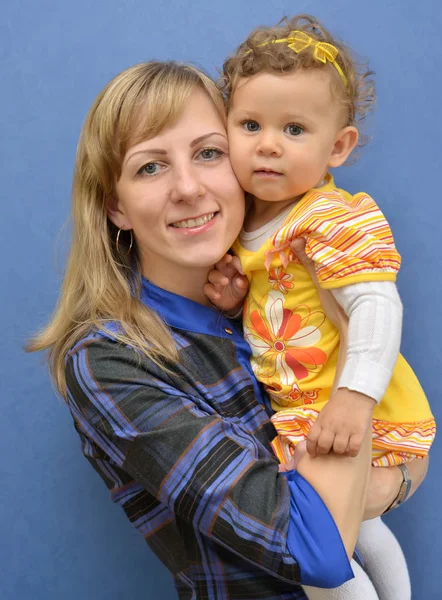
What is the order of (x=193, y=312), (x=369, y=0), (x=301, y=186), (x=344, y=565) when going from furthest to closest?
(x=369, y=0), (x=193, y=312), (x=301, y=186), (x=344, y=565)

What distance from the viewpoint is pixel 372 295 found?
138cm

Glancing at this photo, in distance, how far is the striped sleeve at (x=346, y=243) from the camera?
4.52ft

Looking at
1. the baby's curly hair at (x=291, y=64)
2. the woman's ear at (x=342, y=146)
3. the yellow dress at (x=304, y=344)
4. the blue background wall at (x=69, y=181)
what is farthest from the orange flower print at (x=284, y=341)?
the blue background wall at (x=69, y=181)

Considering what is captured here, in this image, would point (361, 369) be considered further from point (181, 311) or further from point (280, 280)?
point (181, 311)

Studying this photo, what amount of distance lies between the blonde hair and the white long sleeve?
1.35 feet

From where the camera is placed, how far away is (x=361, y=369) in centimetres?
136

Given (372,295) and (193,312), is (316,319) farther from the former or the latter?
(193,312)

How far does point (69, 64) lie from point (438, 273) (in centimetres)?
120

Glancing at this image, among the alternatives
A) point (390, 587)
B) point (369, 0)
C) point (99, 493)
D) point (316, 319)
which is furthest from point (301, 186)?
point (99, 493)

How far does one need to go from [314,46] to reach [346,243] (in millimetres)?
422

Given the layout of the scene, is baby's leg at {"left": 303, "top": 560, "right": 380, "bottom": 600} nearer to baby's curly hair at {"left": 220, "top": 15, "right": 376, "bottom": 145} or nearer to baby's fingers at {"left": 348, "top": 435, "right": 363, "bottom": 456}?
baby's fingers at {"left": 348, "top": 435, "right": 363, "bottom": 456}

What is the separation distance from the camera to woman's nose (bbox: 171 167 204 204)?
1528 millimetres

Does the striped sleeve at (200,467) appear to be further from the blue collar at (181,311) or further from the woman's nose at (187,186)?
the woman's nose at (187,186)

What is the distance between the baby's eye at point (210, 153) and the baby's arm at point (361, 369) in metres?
0.46
